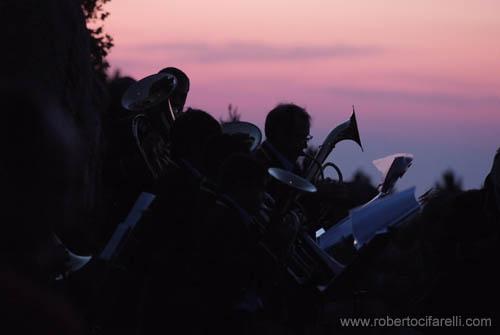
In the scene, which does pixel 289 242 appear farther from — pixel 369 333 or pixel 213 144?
pixel 369 333

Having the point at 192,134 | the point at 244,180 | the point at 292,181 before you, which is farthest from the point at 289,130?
the point at 244,180

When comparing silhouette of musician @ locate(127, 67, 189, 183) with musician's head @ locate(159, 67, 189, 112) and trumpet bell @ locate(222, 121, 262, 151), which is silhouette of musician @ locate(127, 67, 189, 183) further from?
trumpet bell @ locate(222, 121, 262, 151)

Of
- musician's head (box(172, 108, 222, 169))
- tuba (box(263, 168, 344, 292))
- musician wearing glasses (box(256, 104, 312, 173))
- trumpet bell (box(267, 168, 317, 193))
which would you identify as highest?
musician's head (box(172, 108, 222, 169))

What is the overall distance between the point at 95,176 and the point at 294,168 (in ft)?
8.41

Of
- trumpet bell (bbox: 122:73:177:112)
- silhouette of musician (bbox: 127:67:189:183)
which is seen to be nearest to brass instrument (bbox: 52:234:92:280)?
silhouette of musician (bbox: 127:67:189:183)

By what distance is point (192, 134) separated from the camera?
5176 millimetres

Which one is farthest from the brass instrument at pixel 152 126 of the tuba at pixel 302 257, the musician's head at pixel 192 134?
the tuba at pixel 302 257

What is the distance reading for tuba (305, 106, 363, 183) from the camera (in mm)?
6027

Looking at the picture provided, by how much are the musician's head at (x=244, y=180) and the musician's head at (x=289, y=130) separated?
1.54 m

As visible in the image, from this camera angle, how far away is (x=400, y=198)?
4684 millimetres

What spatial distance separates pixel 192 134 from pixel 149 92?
914 mm

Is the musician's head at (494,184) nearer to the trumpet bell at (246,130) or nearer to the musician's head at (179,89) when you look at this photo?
the trumpet bell at (246,130)

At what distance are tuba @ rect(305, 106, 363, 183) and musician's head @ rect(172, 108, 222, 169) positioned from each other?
91 cm

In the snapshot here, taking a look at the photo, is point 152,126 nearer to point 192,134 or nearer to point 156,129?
point 156,129
